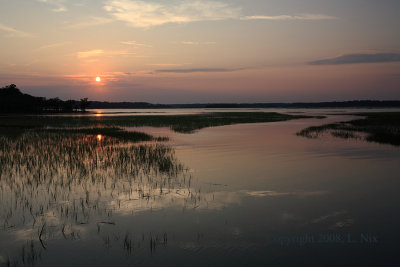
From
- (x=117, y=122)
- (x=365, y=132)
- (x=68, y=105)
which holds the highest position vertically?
(x=68, y=105)

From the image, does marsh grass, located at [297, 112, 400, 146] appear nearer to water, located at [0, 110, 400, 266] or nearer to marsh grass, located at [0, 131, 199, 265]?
water, located at [0, 110, 400, 266]

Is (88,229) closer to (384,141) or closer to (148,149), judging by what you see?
(148,149)

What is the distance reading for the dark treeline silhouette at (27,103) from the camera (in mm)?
91562

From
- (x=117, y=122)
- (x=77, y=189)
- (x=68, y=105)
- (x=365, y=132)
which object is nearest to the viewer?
(x=77, y=189)

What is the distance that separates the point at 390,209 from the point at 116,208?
825 centimetres

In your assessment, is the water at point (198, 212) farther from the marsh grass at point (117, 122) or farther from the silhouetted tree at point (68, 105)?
the silhouetted tree at point (68, 105)

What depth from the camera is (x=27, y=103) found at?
95.1m

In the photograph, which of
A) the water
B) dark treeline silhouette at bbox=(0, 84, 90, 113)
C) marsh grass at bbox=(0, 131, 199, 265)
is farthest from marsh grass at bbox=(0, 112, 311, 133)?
dark treeline silhouette at bbox=(0, 84, 90, 113)

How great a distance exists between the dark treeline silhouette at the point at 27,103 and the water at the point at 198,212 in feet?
285

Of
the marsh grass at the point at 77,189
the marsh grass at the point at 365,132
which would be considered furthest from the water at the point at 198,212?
the marsh grass at the point at 365,132

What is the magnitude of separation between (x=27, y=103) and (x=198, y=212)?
3983 inches

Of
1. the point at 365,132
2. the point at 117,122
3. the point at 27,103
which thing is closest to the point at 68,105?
the point at 27,103

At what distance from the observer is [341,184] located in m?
12.5

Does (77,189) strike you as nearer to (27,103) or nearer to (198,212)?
(198,212)
